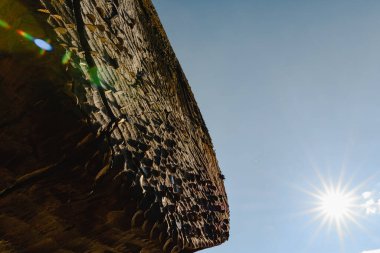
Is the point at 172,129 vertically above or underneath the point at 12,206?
above

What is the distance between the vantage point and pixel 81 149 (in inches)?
21.6

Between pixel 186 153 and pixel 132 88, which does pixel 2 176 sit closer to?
pixel 132 88

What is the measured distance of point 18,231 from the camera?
2.22ft

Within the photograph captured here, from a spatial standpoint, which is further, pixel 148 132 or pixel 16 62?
pixel 148 132

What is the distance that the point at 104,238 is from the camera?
689 mm

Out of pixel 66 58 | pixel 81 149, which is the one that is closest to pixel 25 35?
pixel 66 58

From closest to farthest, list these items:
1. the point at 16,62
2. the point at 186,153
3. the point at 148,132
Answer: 1. the point at 16,62
2. the point at 148,132
3. the point at 186,153

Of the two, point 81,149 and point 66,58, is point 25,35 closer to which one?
point 66,58

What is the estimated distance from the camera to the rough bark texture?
0.52 meters

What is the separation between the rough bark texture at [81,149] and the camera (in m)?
0.52

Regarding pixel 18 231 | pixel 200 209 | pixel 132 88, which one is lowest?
pixel 18 231

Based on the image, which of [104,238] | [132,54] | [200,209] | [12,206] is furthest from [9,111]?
[200,209]

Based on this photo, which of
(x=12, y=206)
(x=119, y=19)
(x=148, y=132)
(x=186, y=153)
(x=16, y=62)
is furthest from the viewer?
(x=186, y=153)

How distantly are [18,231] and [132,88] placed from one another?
405mm
